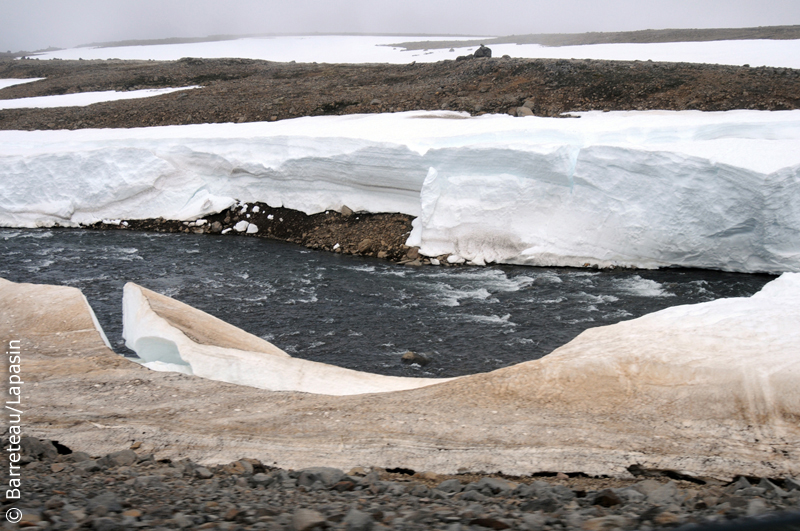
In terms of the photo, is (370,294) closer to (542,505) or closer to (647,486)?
(647,486)

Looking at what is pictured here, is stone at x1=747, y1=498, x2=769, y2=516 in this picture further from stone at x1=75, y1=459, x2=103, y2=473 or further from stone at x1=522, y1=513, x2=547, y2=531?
stone at x1=75, y1=459, x2=103, y2=473

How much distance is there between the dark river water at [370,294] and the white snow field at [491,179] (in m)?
0.72

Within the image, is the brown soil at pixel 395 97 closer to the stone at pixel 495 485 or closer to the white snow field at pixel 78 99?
the white snow field at pixel 78 99

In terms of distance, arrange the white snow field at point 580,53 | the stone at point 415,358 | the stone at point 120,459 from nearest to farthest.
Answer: the stone at point 120,459 → the stone at point 415,358 → the white snow field at point 580,53

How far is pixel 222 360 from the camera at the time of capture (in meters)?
6.26

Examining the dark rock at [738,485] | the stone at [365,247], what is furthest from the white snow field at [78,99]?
the dark rock at [738,485]

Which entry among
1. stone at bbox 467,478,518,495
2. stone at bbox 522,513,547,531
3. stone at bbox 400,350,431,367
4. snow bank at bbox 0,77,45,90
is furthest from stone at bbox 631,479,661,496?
snow bank at bbox 0,77,45,90

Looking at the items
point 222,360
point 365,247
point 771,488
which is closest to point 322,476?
point 222,360

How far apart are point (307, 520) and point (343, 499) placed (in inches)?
24.7

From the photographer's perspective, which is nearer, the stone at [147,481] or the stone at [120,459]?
the stone at [147,481]

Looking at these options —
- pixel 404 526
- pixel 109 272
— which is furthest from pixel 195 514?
pixel 109 272

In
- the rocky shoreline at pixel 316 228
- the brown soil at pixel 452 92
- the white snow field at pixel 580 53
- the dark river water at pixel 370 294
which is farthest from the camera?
the white snow field at pixel 580 53

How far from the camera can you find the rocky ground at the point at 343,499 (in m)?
3.11

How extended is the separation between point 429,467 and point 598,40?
4210cm
